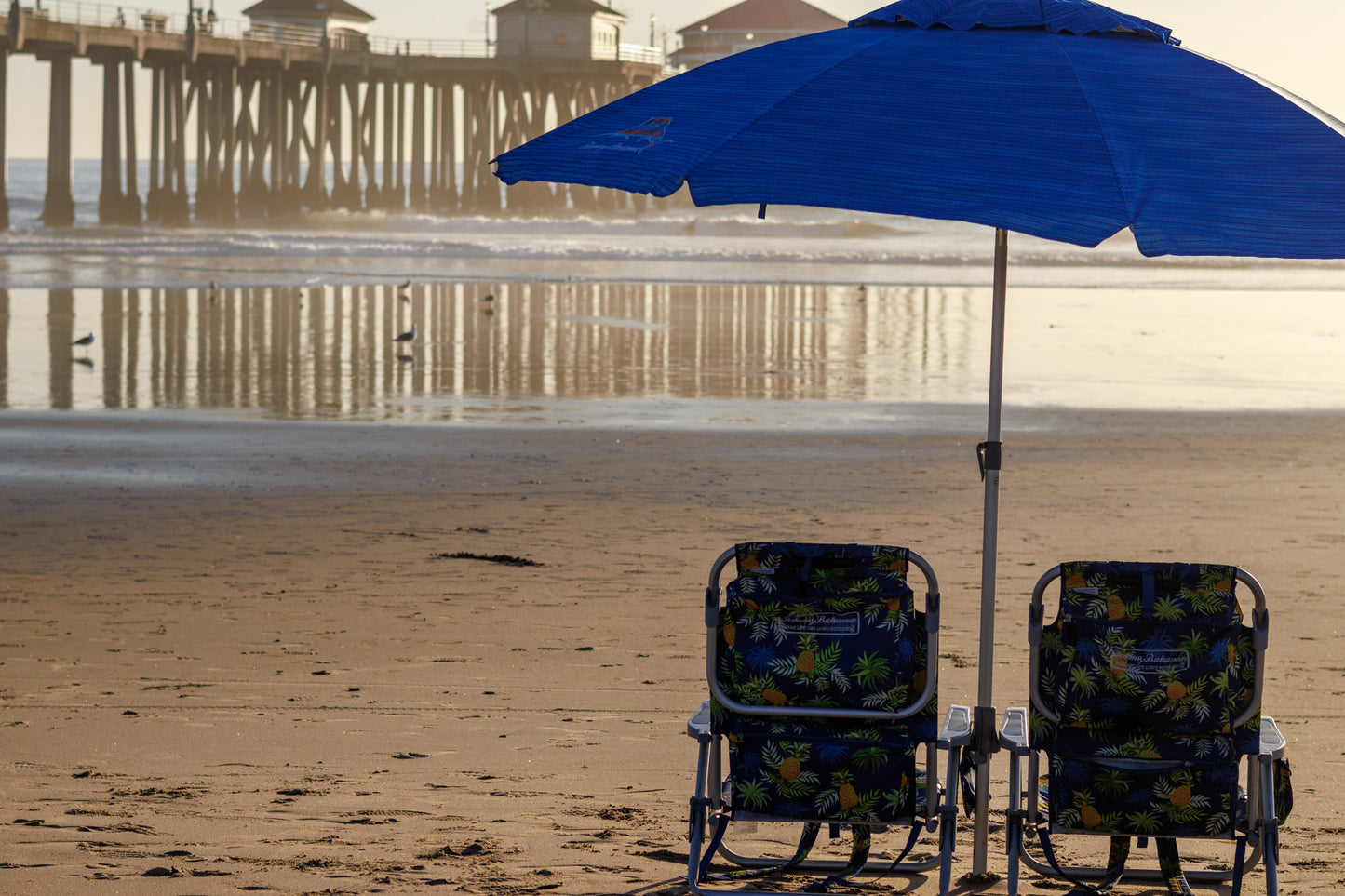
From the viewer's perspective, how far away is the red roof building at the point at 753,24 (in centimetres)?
6506

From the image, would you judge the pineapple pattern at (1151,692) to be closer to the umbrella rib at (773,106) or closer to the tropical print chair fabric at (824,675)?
the tropical print chair fabric at (824,675)

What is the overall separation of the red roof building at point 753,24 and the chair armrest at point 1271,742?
62.8 m

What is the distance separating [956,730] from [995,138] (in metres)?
1.17

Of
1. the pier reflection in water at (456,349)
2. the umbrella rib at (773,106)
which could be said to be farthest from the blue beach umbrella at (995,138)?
the pier reflection in water at (456,349)

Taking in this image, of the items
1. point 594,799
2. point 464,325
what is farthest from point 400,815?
point 464,325

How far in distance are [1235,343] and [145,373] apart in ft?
38.2

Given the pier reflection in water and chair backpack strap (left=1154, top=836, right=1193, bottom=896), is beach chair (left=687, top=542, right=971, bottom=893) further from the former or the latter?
the pier reflection in water

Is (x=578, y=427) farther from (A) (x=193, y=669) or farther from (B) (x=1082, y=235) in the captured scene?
(B) (x=1082, y=235)

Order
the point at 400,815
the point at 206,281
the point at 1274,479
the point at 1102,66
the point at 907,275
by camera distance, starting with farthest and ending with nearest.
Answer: the point at 907,275
the point at 206,281
the point at 1274,479
the point at 400,815
the point at 1102,66

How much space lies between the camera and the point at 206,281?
23.1 m

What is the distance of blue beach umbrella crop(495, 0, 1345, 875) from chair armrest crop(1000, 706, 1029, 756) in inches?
2.8

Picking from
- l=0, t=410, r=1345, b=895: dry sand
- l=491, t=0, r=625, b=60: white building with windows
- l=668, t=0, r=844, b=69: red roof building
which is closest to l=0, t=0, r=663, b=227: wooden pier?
l=491, t=0, r=625, b=60: white building with windows

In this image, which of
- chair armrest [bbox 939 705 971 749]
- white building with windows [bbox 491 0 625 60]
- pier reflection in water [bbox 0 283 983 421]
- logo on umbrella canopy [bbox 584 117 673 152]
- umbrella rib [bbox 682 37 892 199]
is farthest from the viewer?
white building with windows [bbox 491 0 625 60]

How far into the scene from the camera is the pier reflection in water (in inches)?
483
